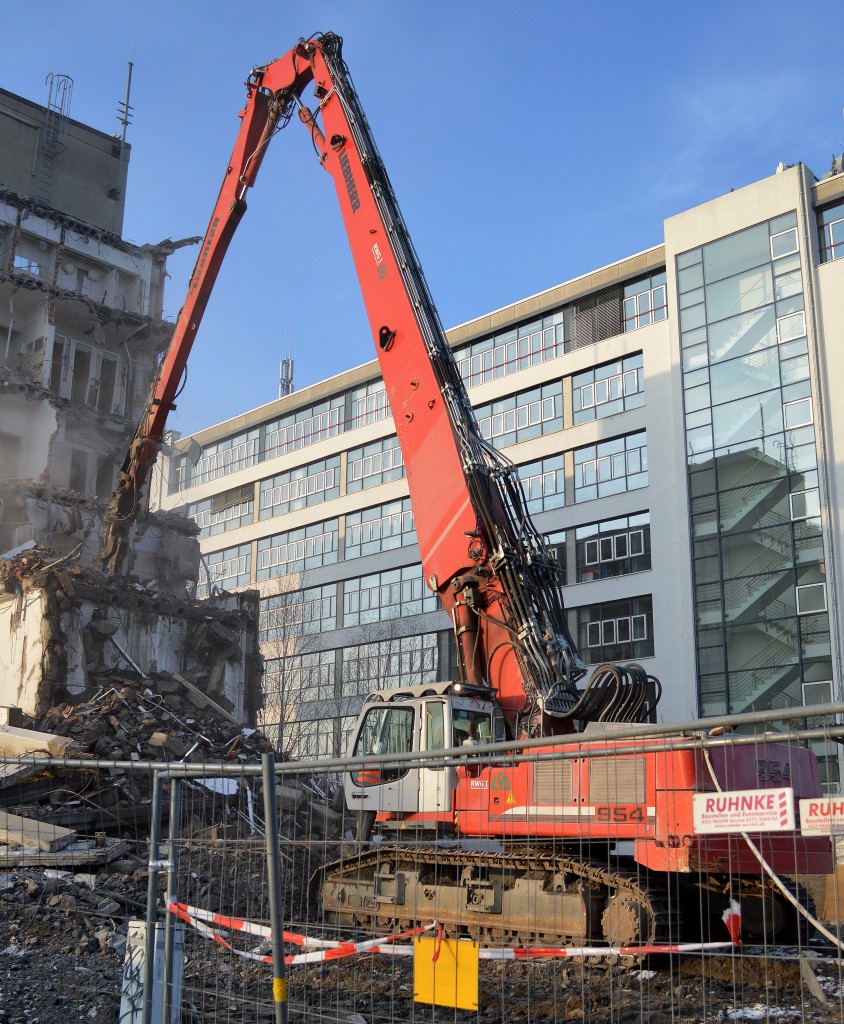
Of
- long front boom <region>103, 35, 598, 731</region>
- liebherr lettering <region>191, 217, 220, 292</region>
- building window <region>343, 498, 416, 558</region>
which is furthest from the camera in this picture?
building window <region>343, 498, 416, 558</region>

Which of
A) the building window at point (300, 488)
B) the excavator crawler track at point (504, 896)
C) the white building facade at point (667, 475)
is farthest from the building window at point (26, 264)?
the excavator crawler track at point (504, 896)

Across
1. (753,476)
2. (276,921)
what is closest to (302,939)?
(276,921)

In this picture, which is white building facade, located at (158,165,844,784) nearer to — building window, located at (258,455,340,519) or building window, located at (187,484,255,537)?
building window, located at (258,455,340,519)

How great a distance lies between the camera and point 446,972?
4.93 meters

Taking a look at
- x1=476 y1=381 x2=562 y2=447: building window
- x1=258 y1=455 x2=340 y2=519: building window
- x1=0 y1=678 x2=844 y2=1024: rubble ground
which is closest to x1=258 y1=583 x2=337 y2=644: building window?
x1=258 y1=455 x2=340 y2=519: building window

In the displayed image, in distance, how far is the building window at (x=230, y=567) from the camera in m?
53.3

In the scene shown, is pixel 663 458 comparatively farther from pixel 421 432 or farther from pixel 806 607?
pixel 421 432

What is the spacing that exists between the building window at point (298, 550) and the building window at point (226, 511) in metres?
2.19

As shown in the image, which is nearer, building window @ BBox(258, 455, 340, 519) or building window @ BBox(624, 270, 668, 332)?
building window @ BBox(624, 270, 668, 332)

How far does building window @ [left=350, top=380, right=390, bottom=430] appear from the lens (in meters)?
46.9

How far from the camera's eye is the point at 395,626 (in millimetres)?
43750

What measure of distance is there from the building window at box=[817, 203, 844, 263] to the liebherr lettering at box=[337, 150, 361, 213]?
888 inches

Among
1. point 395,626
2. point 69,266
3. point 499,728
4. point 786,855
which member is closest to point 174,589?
point 69,266

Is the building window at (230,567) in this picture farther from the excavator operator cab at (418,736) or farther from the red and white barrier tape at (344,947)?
the red and white barrier tape at (344,947)
